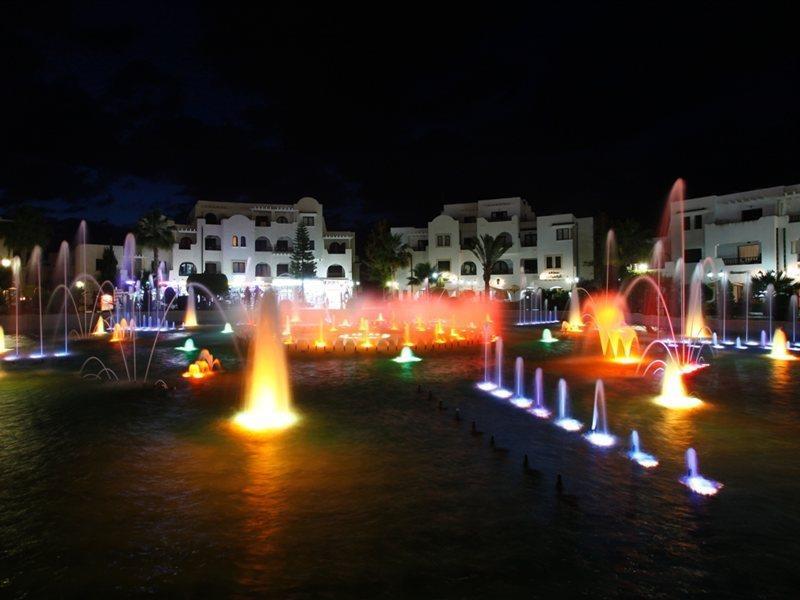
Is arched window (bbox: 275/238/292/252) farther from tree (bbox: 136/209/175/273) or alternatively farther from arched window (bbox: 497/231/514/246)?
arched window (bbox: 497/231/514/246)

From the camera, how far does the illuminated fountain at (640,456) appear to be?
8.36 metres

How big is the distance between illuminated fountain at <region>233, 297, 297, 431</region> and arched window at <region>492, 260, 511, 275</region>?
51.9 metres

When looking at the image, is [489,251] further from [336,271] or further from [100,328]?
[100,328]

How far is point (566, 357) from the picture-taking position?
20.5m

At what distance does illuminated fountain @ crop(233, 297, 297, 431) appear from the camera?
36.0 ft

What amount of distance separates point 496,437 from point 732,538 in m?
4.31

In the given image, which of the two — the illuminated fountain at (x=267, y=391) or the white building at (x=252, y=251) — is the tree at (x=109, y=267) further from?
the illuminated fountain at (x=267, y=391)

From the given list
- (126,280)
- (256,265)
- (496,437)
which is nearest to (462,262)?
(256,265)

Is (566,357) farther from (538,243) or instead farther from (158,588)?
(538,243)

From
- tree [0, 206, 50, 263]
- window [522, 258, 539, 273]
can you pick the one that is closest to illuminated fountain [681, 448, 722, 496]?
window [522, 258, 539, 273]

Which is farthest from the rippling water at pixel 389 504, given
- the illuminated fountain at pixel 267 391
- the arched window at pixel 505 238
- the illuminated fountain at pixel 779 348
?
the arched window at pixel 505 238

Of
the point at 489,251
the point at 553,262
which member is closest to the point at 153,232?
the point at 489,251

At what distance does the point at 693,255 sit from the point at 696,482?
51208 millimetres

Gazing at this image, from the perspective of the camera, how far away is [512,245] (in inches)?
2459
